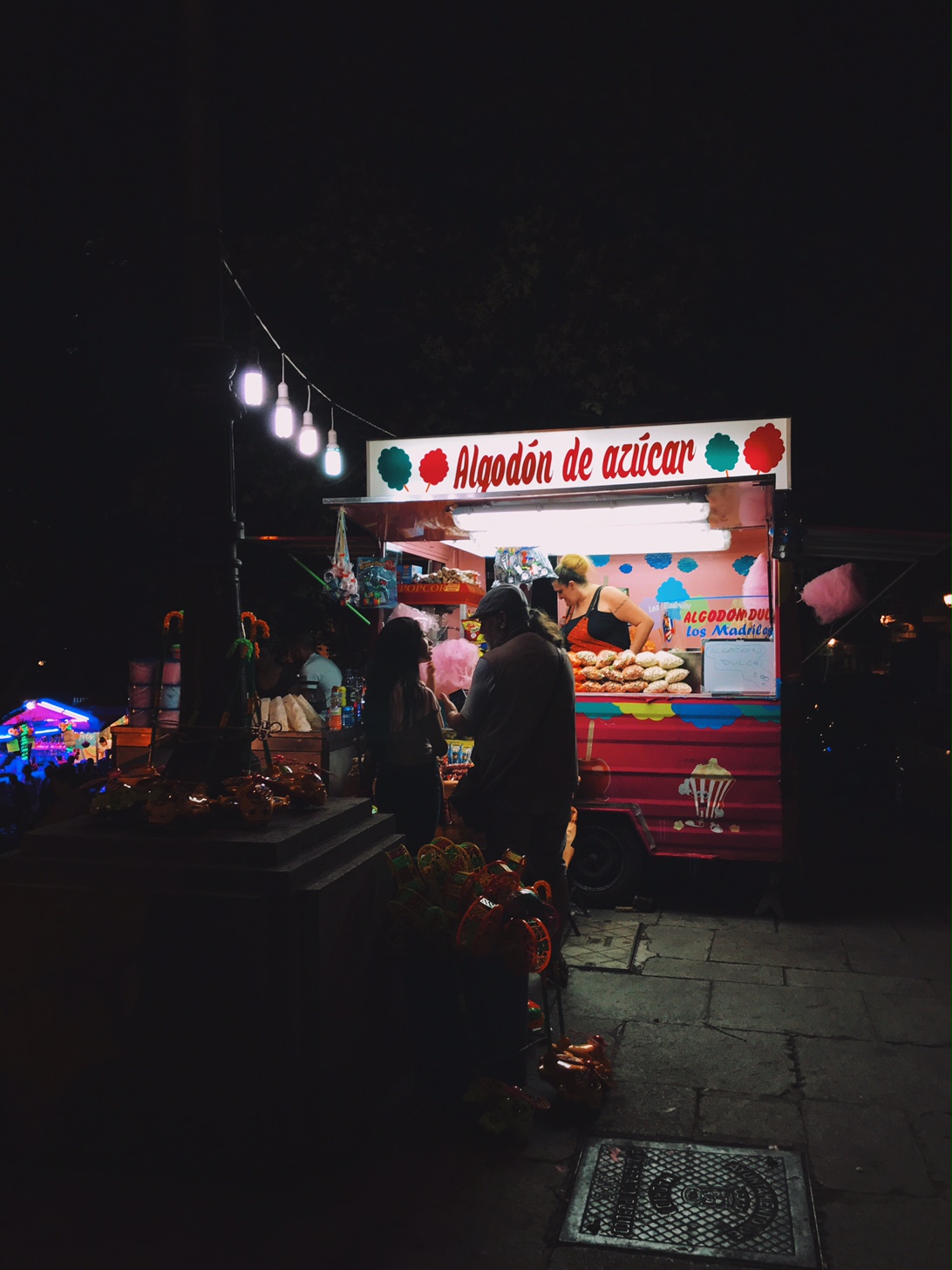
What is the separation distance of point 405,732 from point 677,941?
8.18 feet

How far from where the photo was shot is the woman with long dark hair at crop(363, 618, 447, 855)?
18.6ft

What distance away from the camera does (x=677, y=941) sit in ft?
20.9

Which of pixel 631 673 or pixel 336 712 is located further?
pixel 336 712

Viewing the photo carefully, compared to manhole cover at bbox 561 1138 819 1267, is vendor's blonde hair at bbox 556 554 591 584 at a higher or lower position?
higher

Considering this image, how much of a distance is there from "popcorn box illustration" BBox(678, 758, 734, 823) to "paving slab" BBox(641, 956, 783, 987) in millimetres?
1334

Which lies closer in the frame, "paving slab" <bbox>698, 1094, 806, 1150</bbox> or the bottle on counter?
"paving slab" <bbox>698, 1094, 806, 1150</bbox>

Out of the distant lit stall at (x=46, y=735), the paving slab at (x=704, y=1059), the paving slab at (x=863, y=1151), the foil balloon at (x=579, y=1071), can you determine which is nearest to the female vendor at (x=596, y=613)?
the paving slab at (x=704, y=1059)

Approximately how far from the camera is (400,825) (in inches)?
229

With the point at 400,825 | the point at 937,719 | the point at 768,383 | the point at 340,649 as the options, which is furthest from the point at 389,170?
the point at 400,825

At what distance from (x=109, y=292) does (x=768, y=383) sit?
10589mm

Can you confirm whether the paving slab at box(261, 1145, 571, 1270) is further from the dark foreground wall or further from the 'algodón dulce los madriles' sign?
the 'algodón dulce los madriles' sign

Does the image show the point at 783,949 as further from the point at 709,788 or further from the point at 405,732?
the point at 405,732

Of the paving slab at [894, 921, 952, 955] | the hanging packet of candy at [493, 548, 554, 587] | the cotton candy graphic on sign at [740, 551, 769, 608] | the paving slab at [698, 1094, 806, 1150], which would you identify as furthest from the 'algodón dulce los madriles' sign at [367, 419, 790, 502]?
the paving slab at [698, 1094, 806, 1150]

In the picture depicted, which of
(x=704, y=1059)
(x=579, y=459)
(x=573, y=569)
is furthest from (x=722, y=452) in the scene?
(x=704, y=1059)
